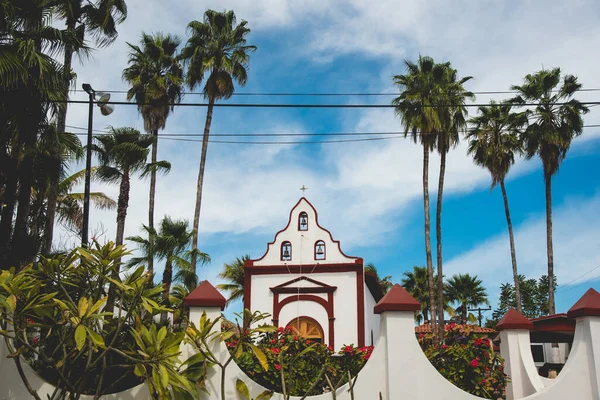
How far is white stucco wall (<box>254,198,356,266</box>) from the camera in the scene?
1026 inches

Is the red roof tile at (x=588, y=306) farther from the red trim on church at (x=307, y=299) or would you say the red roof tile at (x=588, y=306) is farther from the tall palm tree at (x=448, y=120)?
the tall palm tree at (x=448, y=120)

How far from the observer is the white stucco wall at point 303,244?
26062 millimetres

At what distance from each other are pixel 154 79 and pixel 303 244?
490 inches

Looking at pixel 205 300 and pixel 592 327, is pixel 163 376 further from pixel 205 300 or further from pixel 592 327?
pixel 592 327

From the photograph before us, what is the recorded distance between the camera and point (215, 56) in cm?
3053

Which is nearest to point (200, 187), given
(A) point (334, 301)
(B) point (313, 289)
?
(B) point (313, 289)

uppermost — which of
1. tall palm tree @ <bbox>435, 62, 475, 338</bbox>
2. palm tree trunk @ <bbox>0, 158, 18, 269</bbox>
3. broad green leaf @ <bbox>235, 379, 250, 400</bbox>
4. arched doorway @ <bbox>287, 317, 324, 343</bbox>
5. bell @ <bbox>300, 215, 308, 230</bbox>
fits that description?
tall palm tree @ <bbox>435, 62, 475, 338</bbox>

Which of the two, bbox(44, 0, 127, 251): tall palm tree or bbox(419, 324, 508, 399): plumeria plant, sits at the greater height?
bbox(44, 0, 127, 251): tall palm tree

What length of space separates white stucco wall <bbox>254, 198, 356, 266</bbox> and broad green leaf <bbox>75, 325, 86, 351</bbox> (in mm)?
19764

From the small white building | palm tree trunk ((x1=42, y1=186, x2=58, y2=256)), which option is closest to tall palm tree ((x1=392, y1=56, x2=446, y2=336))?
the small white building

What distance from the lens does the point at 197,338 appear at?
700 cm

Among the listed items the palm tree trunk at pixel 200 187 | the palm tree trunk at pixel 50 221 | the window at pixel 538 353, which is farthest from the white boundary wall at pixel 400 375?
the window at pixel 538 353

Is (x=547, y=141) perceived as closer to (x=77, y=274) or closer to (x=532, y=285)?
(x=77, y=274)

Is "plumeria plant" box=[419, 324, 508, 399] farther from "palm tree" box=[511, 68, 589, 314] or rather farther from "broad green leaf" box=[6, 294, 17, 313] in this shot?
"palm tree" box=[511, 68, 589, 314]
